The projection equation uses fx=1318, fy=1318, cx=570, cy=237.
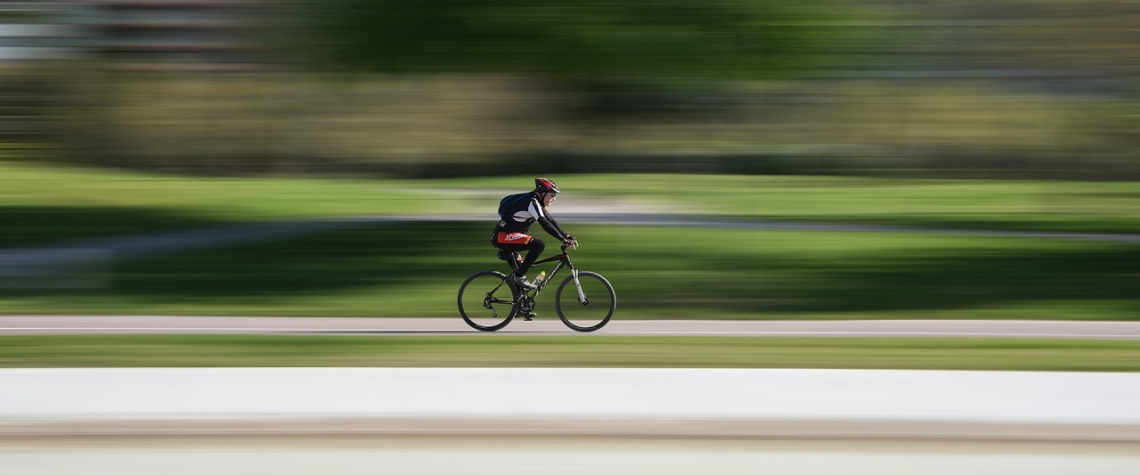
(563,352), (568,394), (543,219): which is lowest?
(568,394)

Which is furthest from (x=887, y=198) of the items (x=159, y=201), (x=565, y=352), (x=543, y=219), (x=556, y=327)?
(x=543, y=219)

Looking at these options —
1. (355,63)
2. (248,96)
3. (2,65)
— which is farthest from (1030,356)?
(2,65)

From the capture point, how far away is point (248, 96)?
1287 inches

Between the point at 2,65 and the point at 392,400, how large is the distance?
38.5 metres

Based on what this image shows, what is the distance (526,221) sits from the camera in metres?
9.97

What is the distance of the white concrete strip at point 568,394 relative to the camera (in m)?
7.02

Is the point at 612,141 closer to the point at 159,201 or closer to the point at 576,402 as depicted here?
the point at 159,201

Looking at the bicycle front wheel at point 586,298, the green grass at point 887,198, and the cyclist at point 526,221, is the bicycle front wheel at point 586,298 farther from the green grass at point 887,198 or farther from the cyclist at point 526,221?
the green grass at point 887,198

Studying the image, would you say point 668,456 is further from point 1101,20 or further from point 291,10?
point 1101,20

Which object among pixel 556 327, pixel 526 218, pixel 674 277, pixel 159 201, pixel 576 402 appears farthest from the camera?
pixel 159 201

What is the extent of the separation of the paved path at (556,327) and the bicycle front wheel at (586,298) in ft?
0.95

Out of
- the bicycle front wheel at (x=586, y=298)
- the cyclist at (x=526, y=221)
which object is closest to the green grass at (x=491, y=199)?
the bicycle front wheel at (x=586, y=298)

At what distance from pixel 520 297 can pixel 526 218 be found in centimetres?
98

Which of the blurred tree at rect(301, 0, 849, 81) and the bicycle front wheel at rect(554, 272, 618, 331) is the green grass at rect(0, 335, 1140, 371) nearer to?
the bicycle front wheel at rect(554, 272, 618, 331)
